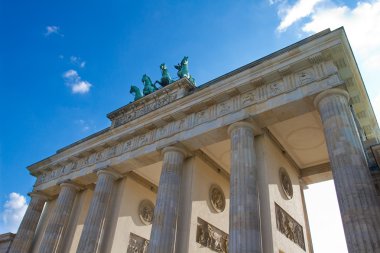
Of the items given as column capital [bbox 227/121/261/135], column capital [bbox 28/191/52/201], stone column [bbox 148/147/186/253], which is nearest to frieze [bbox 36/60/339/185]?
column capital [bbox 227/121/261/135]

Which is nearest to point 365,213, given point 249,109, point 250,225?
point 250,225

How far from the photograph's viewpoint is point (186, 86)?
17375 millimetres

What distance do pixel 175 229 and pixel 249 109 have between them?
19.3ft

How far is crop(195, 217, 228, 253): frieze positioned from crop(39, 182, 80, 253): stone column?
8.40 metres

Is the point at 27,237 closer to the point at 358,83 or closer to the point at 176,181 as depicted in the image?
the point at 176,181

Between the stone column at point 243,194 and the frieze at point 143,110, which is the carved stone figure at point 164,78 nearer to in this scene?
the frieze at point 143,110

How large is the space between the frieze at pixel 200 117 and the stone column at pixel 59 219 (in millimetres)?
1224

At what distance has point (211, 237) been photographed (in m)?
14.9

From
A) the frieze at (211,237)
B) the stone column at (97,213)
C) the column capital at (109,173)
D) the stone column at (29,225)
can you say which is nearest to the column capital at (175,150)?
the frieze at (211,237)

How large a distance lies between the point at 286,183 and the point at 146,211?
866cm

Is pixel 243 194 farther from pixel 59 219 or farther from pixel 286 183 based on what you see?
pixel 59 219

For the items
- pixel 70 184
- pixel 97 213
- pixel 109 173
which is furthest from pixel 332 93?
pixel 70 184

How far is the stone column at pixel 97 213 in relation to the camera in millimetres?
15047

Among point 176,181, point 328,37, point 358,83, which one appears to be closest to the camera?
point 328,37
